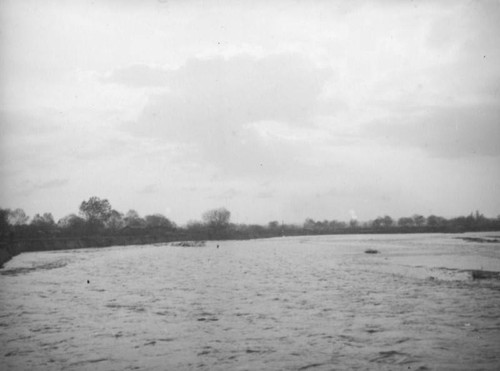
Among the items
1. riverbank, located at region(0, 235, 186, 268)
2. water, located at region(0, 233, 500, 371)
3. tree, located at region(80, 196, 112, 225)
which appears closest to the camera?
water, located at region(0, 233, 500, 371)

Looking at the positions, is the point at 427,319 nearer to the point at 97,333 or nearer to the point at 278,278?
the point at 97,333

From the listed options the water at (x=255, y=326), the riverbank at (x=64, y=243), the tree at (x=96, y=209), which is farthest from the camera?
the tree at (x=96, y=209)

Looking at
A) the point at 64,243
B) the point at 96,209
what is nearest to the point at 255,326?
the point at 64,243

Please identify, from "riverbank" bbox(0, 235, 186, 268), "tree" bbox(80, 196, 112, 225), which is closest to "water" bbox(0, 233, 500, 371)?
"riverbank" bbox(0, 235, 186, 268)

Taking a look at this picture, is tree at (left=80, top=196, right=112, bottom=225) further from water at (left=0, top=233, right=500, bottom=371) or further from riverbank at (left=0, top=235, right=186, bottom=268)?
water at (left=0, top=233, right=500, bottom=371)

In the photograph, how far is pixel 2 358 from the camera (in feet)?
43.6

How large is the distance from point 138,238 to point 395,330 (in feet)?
465

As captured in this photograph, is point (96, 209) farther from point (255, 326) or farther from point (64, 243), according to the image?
point (255, 326)

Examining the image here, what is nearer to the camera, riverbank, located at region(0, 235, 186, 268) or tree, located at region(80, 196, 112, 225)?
riverbank, located at region(0, 235, 186, 268)

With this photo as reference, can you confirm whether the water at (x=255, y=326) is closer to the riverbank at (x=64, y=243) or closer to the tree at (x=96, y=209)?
the riverbank at (x=64, y=243)

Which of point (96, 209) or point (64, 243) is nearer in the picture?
point (64, 243)

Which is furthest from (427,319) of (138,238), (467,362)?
(138,238)

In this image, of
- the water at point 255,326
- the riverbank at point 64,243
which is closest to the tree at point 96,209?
the riverbank at point 64,243

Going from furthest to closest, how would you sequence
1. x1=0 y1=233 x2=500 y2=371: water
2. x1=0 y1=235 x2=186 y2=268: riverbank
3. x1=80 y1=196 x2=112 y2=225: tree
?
x1=80 y1=196 x2=112 y2=225: tree, x1=0 y1=235 x2=186 y2=268: riverbank, x1=0 y1=233 x2=500 y2=371: water
